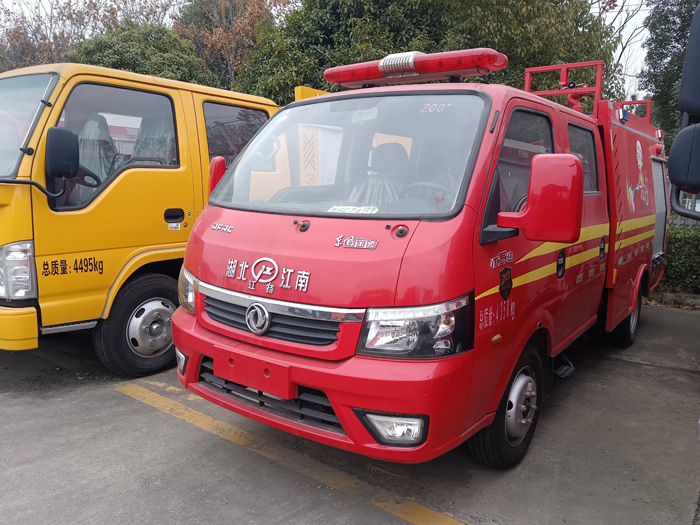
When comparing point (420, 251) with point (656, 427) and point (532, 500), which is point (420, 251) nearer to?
point (532, 500)

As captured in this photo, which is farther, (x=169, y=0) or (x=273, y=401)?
(x=169, y=0)

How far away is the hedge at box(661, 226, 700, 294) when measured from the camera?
783 centimetres

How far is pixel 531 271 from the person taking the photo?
3.04 meters

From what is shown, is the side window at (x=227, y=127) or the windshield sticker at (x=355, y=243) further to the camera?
the side window at (x=227, y=127)

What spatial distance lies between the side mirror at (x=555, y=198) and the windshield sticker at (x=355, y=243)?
2.37 ft

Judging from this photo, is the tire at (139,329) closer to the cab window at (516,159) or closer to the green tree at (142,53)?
the cab window at (516,159)

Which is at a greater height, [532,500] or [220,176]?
[220,176]

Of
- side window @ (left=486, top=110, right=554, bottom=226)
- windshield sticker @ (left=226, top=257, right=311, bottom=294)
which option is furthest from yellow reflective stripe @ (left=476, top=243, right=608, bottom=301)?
windshield sticker @ (left=226, top=257, right=311, bottom=294)

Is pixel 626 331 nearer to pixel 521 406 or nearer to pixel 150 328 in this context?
pixel 521 406

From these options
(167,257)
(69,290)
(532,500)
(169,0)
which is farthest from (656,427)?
(169,0)

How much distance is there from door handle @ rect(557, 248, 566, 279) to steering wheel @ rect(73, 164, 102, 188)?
3.19m

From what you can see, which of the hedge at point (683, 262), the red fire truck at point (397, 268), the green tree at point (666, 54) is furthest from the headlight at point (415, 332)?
the green tree at point (666, 54)

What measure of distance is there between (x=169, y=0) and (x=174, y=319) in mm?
20606

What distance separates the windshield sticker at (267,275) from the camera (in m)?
2.57
